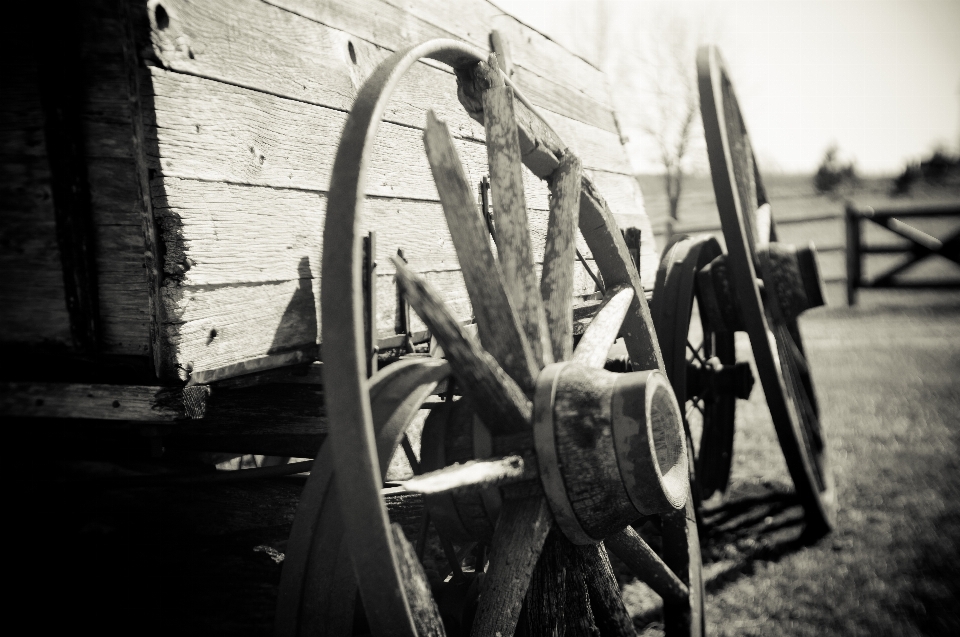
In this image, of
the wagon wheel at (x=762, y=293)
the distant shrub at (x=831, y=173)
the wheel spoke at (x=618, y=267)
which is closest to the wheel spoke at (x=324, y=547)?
the wheel spoke at (x=618, y=267)

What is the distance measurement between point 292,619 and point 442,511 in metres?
0.36

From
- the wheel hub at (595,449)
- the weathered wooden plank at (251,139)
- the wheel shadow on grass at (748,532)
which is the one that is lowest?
the wheel shadow on grass at (748,532)

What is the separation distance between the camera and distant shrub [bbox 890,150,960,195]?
2652cm

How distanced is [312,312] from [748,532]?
2347 millimetres

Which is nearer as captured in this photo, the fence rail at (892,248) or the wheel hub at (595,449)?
the wheel hub at (595,449)

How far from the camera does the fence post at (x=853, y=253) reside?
9.30m

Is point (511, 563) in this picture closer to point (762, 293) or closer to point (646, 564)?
point (646, 564)

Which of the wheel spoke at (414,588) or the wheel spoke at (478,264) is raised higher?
the wheel spoke at (478,264)

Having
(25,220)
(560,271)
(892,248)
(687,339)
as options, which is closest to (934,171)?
(892,248)

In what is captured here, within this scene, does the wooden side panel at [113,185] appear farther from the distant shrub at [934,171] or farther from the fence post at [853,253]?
the distant shrub at [934,171]

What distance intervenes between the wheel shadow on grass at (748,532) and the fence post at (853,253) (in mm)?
6882

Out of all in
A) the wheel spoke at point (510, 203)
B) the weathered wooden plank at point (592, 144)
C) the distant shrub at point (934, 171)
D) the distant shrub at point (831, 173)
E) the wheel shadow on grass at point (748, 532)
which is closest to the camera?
the wheel spoke at point (510, 203)

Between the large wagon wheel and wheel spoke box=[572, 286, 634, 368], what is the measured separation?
2cm

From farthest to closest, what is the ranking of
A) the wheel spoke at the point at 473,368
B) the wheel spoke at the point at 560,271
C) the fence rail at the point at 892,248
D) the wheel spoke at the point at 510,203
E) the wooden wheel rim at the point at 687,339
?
the fence rail at the point at 892,248 → the wooden wheel rim at the point at 687,339 → the wheel spoke at the point at 560,271 → the wheel spoke at the point at 510,203 → the wheel spoke at the point at 473,368
